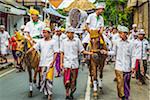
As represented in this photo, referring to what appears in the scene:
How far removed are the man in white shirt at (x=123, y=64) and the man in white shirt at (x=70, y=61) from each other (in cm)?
137

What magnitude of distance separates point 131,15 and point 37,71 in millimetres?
30488

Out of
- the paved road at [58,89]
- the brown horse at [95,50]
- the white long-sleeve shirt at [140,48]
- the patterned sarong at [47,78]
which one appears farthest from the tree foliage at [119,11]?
the patterned sarong at [47,78]

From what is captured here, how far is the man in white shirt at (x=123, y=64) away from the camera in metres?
10.2

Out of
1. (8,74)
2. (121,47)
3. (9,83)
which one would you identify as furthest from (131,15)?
(121,47)

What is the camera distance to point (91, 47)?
11.7 metres

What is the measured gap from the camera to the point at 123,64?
10.2 metres

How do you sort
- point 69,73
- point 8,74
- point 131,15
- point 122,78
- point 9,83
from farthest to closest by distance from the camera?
point 131,15 < point 8,74 < point 9,83 < point 69,73 < point 122,78

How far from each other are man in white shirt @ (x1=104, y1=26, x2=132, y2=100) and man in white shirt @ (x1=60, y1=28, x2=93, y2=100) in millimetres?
1371

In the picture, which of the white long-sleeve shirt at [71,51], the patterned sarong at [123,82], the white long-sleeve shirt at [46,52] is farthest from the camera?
the white long-sleeve shirt at [71,51]

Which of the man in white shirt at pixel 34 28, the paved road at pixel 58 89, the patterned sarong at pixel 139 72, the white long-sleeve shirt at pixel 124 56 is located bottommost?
the paved road at pixel 58 89

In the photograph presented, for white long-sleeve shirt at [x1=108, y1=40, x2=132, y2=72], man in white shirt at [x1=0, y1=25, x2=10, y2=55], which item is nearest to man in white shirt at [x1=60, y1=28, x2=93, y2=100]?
white long-sleeve shirt at [x1=108, y1=40, x2=132, y2=72]

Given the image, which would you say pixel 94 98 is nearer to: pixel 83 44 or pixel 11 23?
pixel 83 44

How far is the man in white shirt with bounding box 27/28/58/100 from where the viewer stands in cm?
1101

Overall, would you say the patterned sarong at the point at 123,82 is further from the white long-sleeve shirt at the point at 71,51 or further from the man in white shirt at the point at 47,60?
the man in white shirt at the point at 47,60
